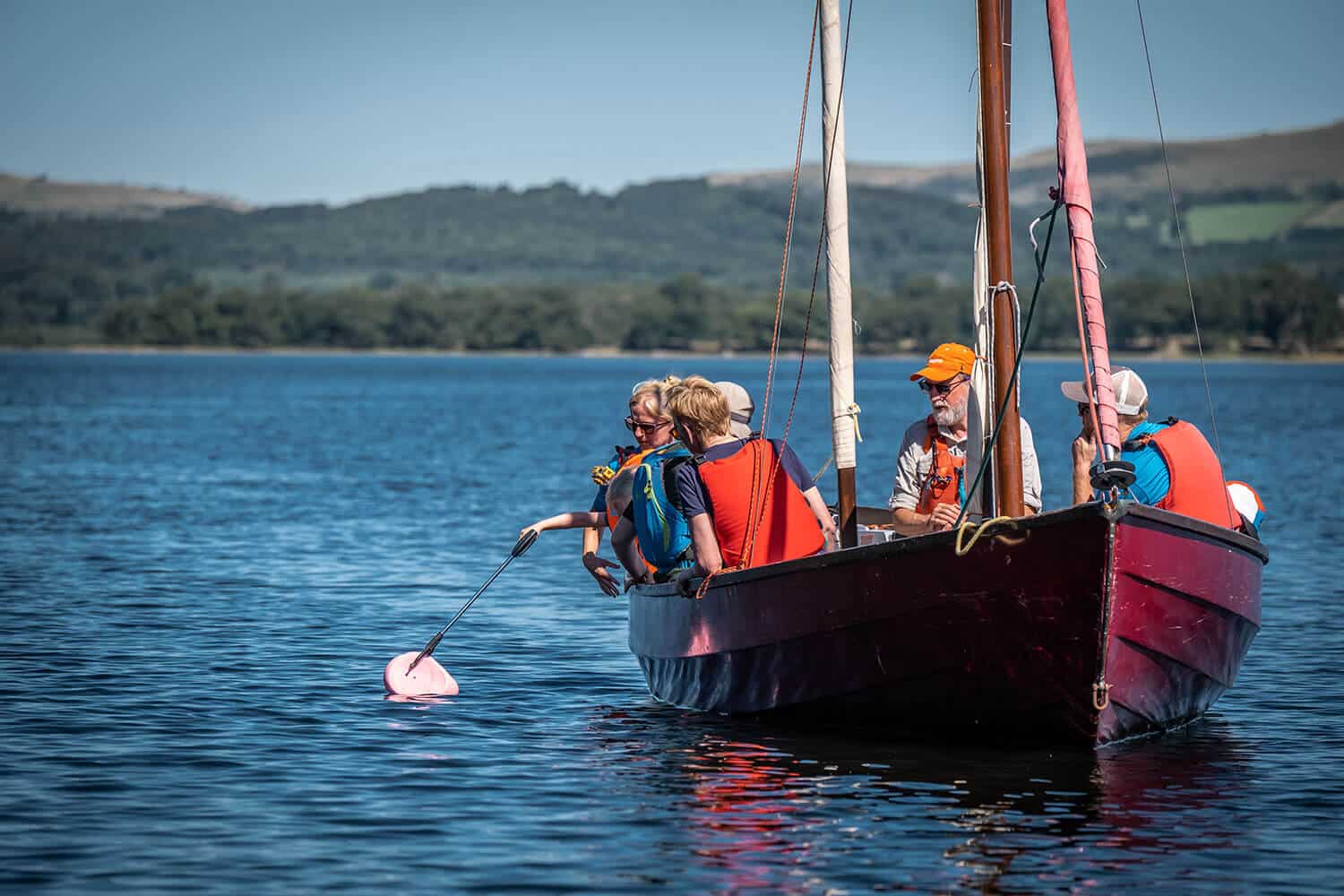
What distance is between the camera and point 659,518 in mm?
12750

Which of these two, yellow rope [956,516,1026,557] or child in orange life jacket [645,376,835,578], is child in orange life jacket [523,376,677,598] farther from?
yellow rope [956,516,1026,557]

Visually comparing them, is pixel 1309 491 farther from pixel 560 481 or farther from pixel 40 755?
pixel 40 755

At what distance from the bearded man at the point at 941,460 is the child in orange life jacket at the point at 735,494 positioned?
0.58 metres

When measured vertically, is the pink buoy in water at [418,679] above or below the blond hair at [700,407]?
below

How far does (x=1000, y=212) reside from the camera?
11344 mm

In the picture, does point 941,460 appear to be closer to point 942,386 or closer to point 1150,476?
point 942,386

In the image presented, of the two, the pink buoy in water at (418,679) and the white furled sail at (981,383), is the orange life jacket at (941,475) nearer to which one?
the white furled sail at (981,383)

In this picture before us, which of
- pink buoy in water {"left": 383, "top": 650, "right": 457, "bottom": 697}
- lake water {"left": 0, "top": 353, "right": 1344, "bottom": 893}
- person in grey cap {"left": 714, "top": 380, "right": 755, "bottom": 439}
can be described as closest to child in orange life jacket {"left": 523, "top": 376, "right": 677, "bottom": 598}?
person in grey cap {"left": 714, "top": 380, "right": 755, "bottom": 439}

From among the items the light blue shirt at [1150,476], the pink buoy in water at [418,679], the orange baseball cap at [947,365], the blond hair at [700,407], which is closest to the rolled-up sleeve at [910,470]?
the orange baseball cap at [947,365]

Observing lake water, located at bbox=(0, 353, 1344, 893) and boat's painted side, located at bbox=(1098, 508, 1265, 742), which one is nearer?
lake water, located at bbox=(0, 353, 1344, 893)

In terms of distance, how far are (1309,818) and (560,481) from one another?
104 feet

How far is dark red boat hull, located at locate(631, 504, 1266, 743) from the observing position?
10.8m

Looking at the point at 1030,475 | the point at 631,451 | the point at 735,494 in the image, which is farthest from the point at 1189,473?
the point at 631,451

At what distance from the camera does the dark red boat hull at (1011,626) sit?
1080 centimetres
